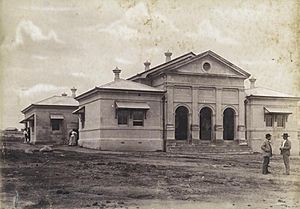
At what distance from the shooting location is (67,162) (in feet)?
23.1

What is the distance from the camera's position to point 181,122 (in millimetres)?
10734

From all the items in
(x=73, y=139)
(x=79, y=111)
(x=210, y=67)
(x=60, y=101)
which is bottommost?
(x=73, y=139)

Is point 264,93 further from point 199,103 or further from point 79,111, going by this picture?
point 79,111

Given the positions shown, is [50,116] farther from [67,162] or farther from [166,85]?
[166,85]

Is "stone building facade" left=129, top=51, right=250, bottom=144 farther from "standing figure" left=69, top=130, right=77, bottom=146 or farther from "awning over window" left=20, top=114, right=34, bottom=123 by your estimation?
"awning over window" left=20, top=114, right=34, bottom=123

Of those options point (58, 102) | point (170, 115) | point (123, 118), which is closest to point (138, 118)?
point (123, 118)

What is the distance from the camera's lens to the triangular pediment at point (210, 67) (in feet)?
26.4

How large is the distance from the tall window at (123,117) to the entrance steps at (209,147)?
91 cm

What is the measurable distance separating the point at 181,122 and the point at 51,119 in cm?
317

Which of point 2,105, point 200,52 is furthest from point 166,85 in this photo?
point 2,105

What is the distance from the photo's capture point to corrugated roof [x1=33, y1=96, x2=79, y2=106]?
23.6ft

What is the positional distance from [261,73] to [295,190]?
66.9 inches

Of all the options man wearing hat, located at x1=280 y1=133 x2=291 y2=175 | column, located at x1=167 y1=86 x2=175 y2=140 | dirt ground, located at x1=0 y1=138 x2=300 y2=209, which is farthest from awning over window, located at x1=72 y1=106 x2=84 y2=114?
man wearing hat, located at x1=280 y1=133 x2=291 y2=175

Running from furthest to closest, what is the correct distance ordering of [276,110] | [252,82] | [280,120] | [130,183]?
[276,110] < [252,82] < [280,120] < [130,183]
